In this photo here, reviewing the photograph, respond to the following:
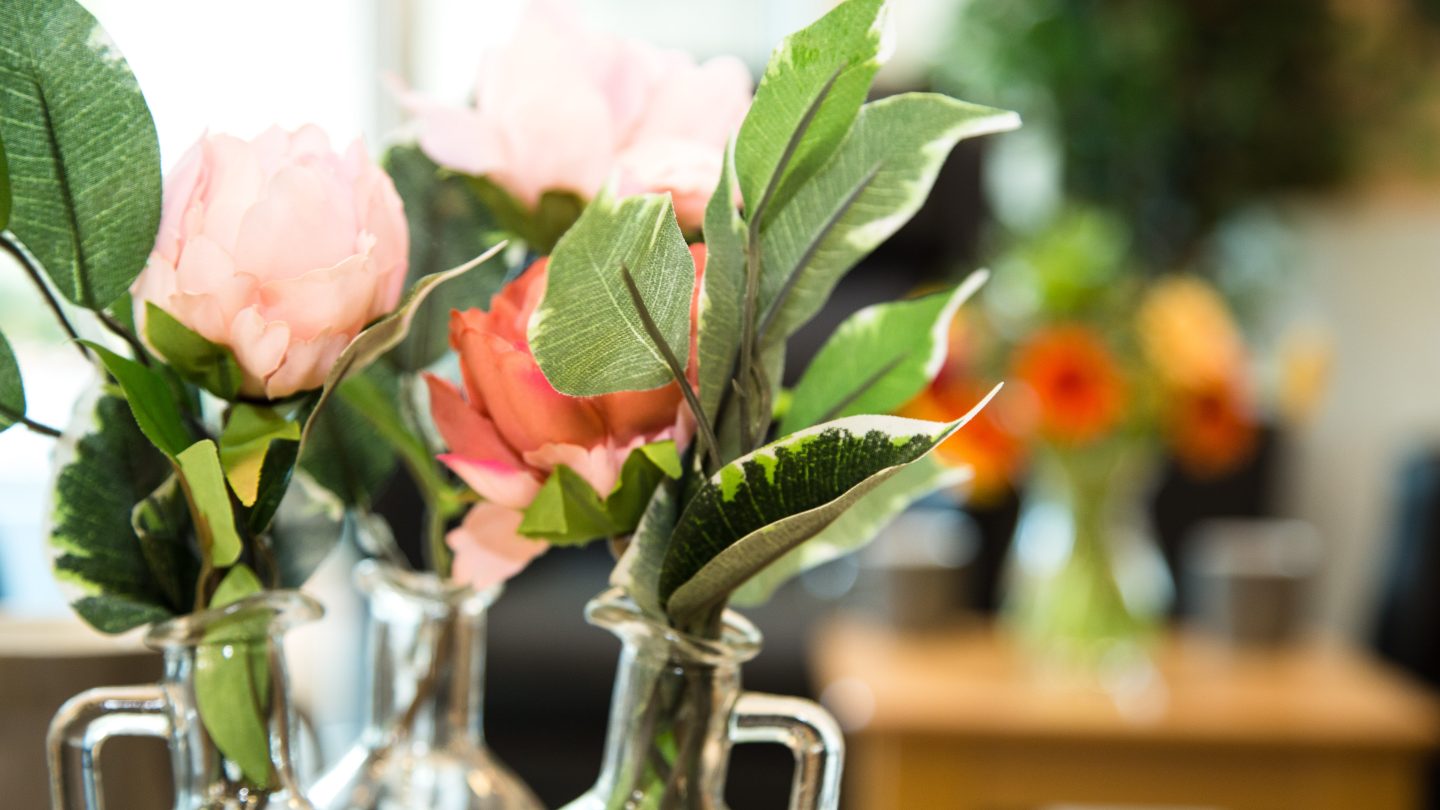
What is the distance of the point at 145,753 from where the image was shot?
485 millimetres

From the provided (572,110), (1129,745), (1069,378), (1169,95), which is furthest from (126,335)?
(1169,95)

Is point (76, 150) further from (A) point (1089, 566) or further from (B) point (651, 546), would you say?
(A) point (1089, 566)

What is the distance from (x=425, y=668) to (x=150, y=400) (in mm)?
137

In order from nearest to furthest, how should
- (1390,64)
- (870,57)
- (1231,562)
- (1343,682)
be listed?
(870,57), (1343,682), (1231,562), (1390,64)

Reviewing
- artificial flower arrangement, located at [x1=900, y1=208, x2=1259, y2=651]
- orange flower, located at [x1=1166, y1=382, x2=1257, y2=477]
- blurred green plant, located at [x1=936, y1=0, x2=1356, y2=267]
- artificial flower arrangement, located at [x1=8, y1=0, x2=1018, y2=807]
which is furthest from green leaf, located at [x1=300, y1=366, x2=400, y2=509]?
blurred green plant, located at [x1=936, y1=0, x2=1356, y2=267]

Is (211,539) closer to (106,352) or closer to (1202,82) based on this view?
(106,352)

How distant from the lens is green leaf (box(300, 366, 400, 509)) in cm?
42

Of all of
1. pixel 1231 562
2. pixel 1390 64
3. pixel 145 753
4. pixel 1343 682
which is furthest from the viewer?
pixel 1390 64

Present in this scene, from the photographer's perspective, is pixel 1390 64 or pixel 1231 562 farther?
pixel 1390 64

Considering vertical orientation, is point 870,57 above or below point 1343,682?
above

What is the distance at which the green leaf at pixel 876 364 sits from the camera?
1.30ft

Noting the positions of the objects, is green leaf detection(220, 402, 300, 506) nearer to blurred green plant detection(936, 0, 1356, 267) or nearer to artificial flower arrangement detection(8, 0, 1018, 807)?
artificial flower arrangement detection(8, 0, 1018, 807)

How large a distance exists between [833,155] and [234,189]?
0.47ft

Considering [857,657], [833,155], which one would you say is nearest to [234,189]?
[833,155]
